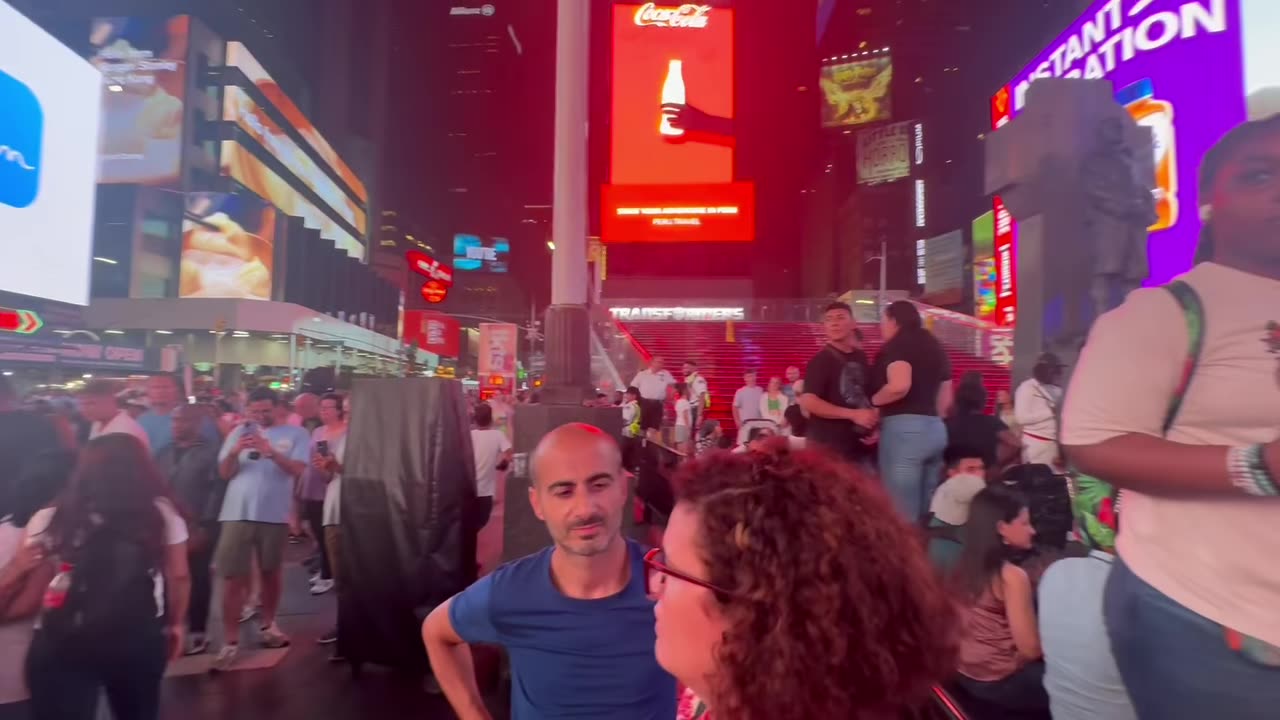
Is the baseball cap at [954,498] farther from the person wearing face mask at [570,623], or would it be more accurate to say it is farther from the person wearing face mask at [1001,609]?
the person wearing face mask at [570,623]

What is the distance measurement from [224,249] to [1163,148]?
42.2m

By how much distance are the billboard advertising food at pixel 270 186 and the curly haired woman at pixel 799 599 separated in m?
49.4

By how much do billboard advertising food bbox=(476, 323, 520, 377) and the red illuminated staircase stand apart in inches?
181

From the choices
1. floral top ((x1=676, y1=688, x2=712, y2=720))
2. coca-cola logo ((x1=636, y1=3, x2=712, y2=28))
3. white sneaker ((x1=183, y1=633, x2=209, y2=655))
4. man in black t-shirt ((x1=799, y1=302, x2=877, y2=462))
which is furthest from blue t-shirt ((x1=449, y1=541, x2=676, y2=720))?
coca-cola logo ((x1=636, y1=3, x2=712, y2=28))

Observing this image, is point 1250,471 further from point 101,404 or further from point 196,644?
point 101,404

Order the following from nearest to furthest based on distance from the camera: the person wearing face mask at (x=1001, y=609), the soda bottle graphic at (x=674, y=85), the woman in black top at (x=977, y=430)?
the person wearing face mask at (x=1001, y=609), the woman in black top at (x=977, y=430), the soda bottle graphic at (x=674, y=85)

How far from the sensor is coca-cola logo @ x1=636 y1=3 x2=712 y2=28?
25359 millimetres

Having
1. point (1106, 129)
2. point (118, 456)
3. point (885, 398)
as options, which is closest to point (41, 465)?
point (118, 456)

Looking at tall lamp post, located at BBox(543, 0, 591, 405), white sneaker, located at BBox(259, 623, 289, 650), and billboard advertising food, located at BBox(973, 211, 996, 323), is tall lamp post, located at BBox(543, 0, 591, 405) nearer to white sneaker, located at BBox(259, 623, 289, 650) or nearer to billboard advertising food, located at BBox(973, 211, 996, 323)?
white sneaker, located at BBox(259, 623, 289, 650)

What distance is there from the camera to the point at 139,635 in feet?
9.78

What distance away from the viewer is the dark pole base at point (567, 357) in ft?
17.7

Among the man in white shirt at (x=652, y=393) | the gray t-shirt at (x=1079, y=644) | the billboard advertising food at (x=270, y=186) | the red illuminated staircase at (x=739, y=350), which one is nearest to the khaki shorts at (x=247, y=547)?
the gray t-shirt at (x=1079, y=644)

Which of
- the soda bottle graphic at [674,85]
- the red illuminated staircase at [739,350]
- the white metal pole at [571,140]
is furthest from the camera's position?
the soda bottle graphic at [674,85]

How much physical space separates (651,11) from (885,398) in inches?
1006
